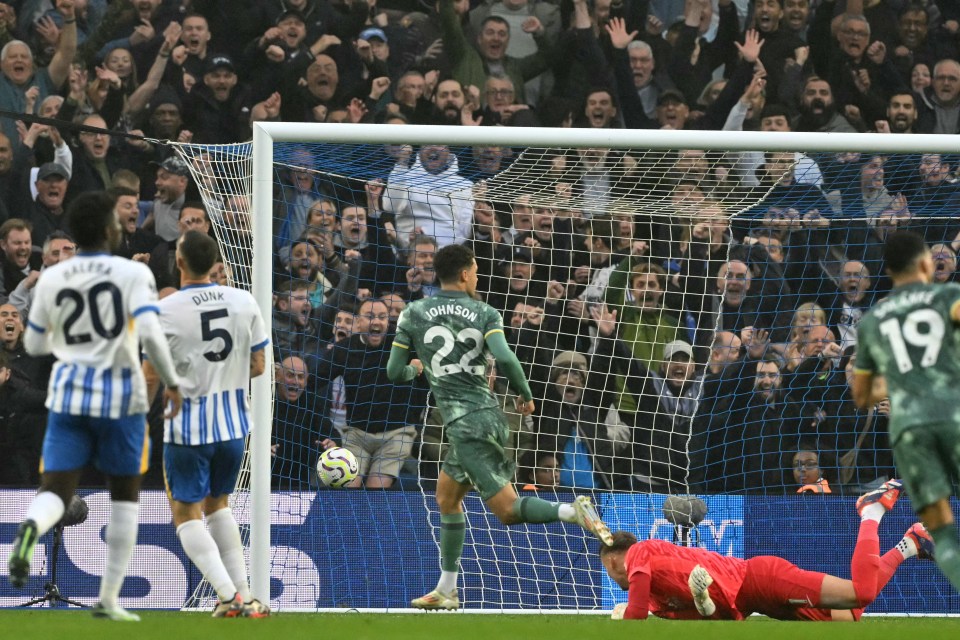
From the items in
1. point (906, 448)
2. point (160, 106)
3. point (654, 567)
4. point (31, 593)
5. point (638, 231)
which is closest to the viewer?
point (906, 448)

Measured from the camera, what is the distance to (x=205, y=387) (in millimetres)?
7129

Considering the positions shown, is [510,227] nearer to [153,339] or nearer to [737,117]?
[737,117]

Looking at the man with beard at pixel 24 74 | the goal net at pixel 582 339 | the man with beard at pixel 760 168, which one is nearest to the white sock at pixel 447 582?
the goal net at pixel 582 339

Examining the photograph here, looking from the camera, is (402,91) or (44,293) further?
(402,91)

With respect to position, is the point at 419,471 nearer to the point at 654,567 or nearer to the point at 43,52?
the point at 654,567

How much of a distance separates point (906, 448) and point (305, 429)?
18.6ft

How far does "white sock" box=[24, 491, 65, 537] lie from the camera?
5723 millimetres

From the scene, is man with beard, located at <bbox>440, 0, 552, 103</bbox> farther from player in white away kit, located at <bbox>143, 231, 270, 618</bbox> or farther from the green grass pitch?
the green grass pitch

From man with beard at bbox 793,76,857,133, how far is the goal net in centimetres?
157

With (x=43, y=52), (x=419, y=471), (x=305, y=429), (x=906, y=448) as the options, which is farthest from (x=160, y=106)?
(x=906, y=448)

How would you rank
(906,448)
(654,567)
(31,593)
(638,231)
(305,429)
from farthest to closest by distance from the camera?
(638,231) → (305,429) → (31,593) → (654,567) → (906,448)

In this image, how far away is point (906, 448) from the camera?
19.3 feet

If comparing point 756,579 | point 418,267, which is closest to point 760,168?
point 418,267

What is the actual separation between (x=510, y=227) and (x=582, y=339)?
1.07 meters
